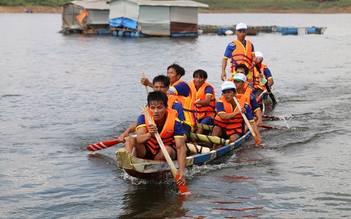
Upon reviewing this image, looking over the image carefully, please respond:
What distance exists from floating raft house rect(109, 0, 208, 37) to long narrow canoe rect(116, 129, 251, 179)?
115 feet

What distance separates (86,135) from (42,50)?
25905 millimetres

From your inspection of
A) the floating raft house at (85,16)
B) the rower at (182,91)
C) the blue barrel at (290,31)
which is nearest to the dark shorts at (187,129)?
the rower at (182,91)

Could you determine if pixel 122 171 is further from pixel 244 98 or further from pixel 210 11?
pixel 210 11

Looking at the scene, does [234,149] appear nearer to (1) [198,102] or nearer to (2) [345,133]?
(1) [198,102]

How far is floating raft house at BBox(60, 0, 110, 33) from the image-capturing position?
167ft

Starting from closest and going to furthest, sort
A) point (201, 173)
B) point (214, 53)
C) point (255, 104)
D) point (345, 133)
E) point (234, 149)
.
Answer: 1. point (201, 173)
2. point (234, 149)
3. point (255, 104)
4. point (345, 133)
5. point (214, 53)

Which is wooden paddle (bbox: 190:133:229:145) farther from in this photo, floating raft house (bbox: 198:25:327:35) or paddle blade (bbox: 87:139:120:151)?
floating raft house (bbox: 198:25:327:35)

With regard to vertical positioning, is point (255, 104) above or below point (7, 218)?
above

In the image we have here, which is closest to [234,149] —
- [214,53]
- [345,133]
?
[345,133]

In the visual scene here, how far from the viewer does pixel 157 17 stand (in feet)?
151

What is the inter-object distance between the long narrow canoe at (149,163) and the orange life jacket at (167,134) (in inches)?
12.8

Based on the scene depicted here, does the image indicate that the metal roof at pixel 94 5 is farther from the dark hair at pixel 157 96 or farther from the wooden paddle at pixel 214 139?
the dark hair at pixel 157 96

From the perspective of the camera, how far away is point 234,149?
11188 mm

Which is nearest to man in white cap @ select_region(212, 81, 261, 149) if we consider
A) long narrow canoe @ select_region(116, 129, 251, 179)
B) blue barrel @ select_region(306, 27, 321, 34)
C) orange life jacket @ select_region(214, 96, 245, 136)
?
orange life jacket @ select_region(214, 96, 245, 136)
